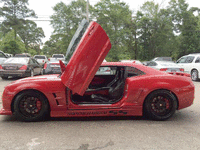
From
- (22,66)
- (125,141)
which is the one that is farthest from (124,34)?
(125,141)

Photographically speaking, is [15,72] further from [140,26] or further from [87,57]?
[140,26]

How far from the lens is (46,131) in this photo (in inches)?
147

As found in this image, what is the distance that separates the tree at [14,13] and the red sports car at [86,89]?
143 feet

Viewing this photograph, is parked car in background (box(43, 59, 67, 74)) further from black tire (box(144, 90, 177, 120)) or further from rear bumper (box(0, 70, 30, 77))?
black tire (box(144, 90, 177, 120))

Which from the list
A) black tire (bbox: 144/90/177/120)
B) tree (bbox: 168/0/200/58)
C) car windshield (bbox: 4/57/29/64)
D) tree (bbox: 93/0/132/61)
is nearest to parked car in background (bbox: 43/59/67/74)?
car windshield (bbox: 4/57/29/64)

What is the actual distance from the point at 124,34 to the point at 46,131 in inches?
1373

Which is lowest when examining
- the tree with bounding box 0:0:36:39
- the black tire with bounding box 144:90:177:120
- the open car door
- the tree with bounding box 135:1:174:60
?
the black tire with bounding box 144:90:177:120

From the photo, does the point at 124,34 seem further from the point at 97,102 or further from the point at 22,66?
the point at 97,102

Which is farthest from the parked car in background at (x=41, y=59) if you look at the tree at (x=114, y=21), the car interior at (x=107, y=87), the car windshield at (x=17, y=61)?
the car interior at (x=107, y=87)

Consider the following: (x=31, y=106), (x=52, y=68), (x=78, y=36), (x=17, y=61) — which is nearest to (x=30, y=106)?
(x=31, y=106)

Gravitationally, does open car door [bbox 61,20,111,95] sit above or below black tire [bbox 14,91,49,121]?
above

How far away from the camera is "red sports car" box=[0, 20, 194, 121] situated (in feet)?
12.5

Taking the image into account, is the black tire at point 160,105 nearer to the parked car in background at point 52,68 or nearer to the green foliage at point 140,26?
the parked car in background at point 52,68

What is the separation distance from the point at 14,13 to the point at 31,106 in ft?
155
